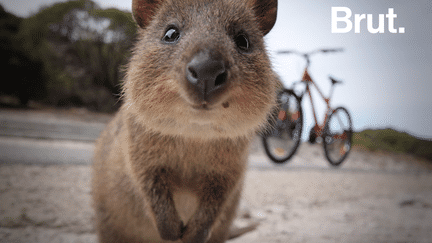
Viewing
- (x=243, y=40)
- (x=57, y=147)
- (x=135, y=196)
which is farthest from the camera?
(x=57, y=147)

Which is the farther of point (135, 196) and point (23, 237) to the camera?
point (23, 237)

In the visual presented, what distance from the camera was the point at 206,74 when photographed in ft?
4.21

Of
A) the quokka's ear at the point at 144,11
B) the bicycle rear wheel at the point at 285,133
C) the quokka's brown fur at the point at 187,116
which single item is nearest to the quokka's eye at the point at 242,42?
the quokka's brown fur at the point at 187,116

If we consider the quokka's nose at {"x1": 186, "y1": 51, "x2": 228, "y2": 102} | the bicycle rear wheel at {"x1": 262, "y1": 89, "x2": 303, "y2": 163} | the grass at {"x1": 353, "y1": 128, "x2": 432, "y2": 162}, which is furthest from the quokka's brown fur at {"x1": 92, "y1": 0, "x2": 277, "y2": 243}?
the grass at {"x1": 353, "y1": 128, "x2": 432, "y2": 162}

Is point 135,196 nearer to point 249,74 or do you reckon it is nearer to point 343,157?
point 249,74

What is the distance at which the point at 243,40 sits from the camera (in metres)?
1.86

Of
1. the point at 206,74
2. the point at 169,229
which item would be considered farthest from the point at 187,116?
the point at 169,229

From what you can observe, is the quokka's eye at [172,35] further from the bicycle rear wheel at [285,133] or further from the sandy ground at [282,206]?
the bicycle rear wheel at [285,133]

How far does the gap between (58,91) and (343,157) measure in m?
7.95

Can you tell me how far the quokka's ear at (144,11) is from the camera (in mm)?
2055

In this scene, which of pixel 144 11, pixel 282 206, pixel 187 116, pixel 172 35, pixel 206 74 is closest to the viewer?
pixel 206 74

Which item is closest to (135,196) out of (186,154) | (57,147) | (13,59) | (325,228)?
(186,154)

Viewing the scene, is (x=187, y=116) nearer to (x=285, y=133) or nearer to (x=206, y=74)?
(x=206, y=74)

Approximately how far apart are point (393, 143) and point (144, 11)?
5.33 meters
